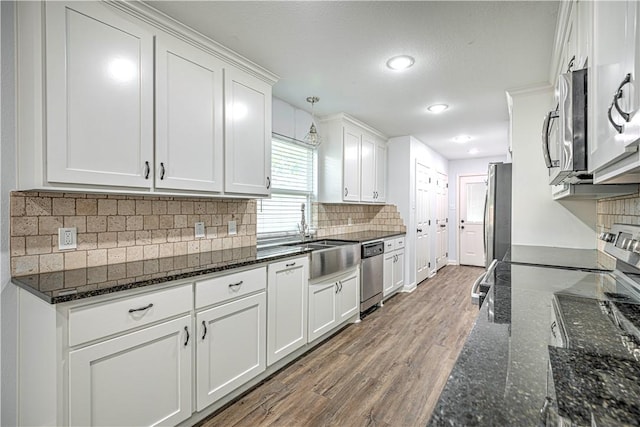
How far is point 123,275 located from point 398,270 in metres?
3.69

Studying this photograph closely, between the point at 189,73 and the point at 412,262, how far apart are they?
13.1 ft

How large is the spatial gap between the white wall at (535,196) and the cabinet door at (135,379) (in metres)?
2.81

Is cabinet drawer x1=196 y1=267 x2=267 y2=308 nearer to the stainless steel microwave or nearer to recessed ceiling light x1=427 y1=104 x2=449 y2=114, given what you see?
the stainless steel microwave

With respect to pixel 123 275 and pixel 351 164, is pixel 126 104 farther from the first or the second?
pixel 351 164

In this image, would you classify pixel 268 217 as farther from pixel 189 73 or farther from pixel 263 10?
pixel 263 10

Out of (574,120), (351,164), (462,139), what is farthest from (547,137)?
(462,139)

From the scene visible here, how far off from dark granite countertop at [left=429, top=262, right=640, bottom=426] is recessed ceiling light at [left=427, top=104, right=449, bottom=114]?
263cm

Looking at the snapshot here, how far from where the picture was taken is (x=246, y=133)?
2.37 meters

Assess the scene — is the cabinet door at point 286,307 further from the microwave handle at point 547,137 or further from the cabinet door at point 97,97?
the microwave handle at point 547,137

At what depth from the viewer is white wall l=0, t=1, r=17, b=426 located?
145cm

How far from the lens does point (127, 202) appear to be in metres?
1.91

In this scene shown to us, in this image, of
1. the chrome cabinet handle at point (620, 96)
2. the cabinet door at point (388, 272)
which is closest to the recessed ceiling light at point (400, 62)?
the chrome cabinet handle at point (620, 96)

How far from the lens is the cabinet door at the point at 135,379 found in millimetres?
1307

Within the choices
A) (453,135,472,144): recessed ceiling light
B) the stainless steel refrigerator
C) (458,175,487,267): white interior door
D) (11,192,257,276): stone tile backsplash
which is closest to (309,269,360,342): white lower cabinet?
(11,192,257,276): stone tile backsplash
